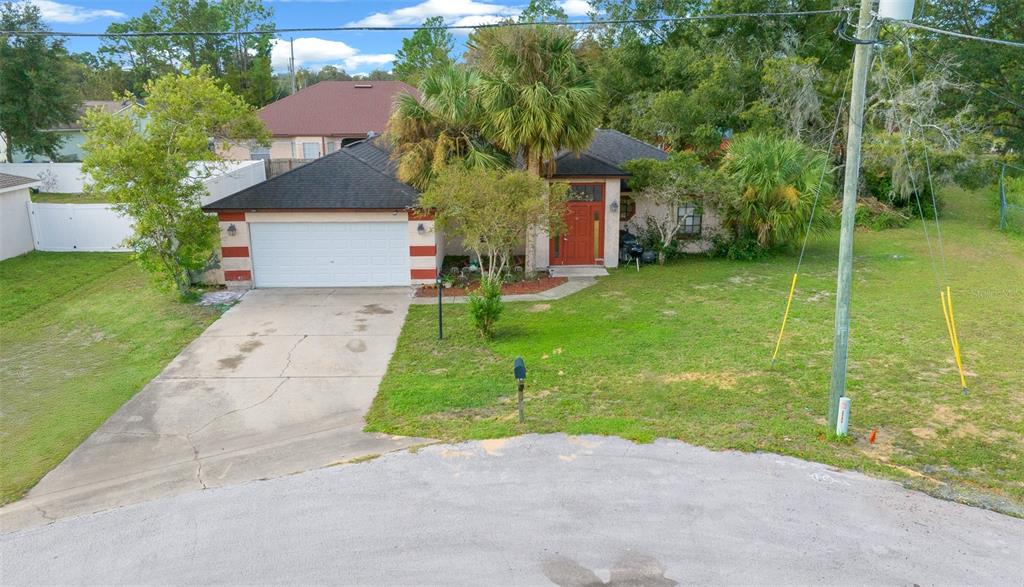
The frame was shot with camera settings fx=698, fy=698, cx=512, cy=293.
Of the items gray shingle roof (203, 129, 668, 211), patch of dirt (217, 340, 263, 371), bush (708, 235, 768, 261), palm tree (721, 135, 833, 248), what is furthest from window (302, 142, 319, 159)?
patch of dirt (217, 340, 263, 371)

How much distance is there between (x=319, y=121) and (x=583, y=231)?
21547 millimetres

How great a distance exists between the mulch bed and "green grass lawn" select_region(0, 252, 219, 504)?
445 cm

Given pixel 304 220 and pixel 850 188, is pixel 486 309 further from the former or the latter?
pixel 850 188

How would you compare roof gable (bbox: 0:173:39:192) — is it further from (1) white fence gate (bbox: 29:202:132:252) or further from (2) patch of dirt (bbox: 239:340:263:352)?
(2) patch of dirt (bbox: 239:340:263:352)

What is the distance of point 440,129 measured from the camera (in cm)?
1608

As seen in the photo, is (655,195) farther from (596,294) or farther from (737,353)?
(737,353)

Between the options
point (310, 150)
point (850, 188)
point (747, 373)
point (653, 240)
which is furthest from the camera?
point (310, 150)

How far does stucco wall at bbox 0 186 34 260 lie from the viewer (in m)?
18.3

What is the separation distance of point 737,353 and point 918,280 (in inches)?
305

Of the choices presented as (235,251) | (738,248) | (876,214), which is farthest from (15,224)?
(876,214)

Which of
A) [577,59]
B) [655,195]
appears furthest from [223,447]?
[655,195]

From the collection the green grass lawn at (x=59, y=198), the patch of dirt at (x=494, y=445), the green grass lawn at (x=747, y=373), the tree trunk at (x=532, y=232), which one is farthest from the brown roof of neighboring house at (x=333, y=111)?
the patch of dirt at (x=494, y=445)

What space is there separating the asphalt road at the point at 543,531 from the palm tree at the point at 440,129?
29.5 ft

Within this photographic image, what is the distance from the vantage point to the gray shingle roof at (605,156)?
56.5 ft
